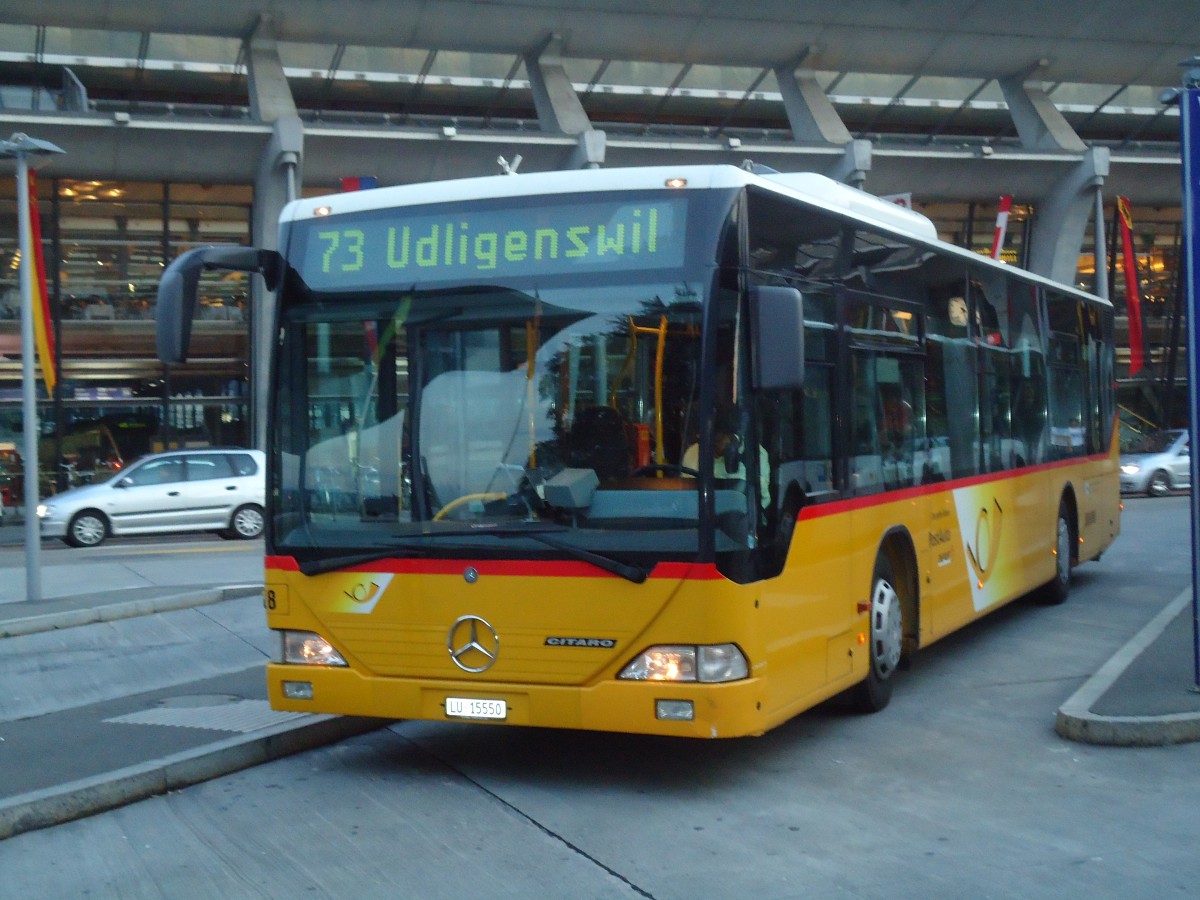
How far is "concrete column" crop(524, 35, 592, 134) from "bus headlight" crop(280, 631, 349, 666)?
24775mm

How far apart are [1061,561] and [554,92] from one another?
805 inches

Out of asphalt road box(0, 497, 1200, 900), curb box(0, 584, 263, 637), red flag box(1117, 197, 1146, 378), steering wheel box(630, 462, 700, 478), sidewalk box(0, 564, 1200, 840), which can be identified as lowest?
asphalt road box(0, 497, 1200, 900)

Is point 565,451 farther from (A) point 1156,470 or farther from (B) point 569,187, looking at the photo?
(A) point 1156,470

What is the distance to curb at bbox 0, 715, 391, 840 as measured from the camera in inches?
249

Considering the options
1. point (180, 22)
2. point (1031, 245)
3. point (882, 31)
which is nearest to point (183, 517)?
point (180, 22)

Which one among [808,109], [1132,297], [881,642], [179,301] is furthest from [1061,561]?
[1132,297]

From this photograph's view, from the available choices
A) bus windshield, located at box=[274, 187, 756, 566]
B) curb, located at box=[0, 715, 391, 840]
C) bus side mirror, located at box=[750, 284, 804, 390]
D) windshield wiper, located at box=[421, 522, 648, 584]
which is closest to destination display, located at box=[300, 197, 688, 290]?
bus windshield, located at box=[274, 187, 756, 566]

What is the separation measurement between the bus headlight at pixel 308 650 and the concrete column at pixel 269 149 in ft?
69.8

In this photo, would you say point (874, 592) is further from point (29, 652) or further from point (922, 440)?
point (29, 652)

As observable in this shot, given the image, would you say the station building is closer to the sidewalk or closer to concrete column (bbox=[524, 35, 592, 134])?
concrete column (bbox=[524, 35, 592, 134])

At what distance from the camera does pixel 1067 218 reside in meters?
36.9

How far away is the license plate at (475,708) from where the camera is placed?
21.5ft

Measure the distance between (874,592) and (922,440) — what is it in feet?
4.43

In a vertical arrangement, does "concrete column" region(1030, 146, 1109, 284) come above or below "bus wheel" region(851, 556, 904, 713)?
above
